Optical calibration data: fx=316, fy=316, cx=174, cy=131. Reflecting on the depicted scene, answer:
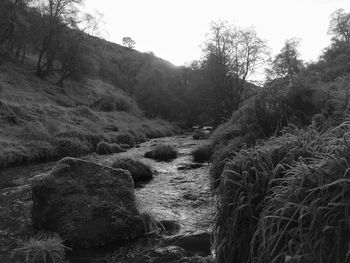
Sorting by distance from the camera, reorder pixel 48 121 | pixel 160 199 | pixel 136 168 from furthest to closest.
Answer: pixel 48 121, pixel 136 168, pixel 160 199

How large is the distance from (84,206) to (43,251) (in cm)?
149

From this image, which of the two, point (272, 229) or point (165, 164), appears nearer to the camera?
point (272, 229)

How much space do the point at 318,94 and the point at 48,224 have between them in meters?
9.60

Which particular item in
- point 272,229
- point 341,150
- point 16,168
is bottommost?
point 16,168

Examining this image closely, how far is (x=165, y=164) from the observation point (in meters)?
17.7

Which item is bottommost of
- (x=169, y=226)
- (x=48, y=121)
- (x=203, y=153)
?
(x=48, y=121)

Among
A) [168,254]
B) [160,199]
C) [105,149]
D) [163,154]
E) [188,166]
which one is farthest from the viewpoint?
→ [105,149]

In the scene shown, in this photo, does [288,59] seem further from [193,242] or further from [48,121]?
[193,242]

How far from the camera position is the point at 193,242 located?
23.6 feet

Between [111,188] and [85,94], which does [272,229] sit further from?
[85,94]

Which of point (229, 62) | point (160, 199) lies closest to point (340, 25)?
point (229, 62)

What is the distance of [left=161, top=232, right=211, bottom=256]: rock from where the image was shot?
6777mm

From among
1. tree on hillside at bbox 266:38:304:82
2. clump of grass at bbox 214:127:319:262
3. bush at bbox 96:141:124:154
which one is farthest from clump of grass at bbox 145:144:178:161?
tree on hillside at bbox 266:38:304:82

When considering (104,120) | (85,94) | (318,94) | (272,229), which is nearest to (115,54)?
(85,94)
